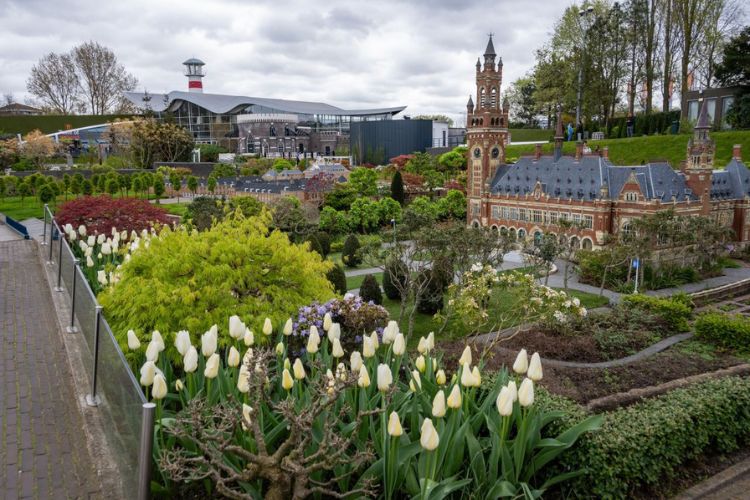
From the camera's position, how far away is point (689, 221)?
26641mm

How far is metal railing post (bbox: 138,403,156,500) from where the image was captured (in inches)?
206

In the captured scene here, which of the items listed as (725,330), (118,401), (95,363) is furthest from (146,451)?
(725,330)

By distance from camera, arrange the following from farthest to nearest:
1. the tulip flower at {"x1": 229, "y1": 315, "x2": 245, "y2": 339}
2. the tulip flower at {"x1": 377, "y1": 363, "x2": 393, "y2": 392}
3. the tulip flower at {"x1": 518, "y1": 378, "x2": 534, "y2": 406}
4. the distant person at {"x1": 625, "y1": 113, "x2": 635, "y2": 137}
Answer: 1. the distant person at {"x1": 625, "y1": 113, "x2": 635, "y2": 137}
2. the tulip flower at {"x1": 229, "y1": 315, "x2": 245, "y2": 339}
3. the tulip flower at {"x1": 377, "y1": 363, "x2": 393, "y2": 392}
4. the tulip flower at {"x1": 518, "y1": 378, "x2": 534, "y2": 406}

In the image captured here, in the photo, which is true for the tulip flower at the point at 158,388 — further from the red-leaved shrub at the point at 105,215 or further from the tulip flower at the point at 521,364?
the red-leaved shrub at the point at 105,215

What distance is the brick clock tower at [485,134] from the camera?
41125 mm

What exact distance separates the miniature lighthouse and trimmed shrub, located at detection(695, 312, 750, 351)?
102 m

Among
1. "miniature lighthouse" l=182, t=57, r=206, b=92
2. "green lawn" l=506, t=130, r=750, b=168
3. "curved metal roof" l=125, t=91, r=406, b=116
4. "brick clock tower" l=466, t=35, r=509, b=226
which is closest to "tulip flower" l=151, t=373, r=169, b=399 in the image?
"brick clock tower" l=466, t=35, r=509, b=226

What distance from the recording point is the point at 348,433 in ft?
21.5

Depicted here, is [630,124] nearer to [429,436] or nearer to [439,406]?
[439,406]

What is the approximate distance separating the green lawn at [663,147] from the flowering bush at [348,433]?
138ft

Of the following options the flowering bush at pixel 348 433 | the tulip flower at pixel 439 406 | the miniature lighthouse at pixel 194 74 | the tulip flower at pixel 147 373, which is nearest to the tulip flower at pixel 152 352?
the flowering bush at pixel 348 433

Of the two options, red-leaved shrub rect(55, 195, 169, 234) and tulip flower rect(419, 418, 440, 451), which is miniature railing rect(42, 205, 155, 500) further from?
red-leaved shrub rect(55, 195, 169, 234)

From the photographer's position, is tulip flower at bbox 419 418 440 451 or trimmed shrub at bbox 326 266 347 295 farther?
trimmed shrub at bbox 326 266 347 295

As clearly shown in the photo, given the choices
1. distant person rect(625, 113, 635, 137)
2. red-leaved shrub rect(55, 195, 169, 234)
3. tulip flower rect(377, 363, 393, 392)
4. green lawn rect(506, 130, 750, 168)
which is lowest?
tulip flower rect(377, 363, 393, 392)
